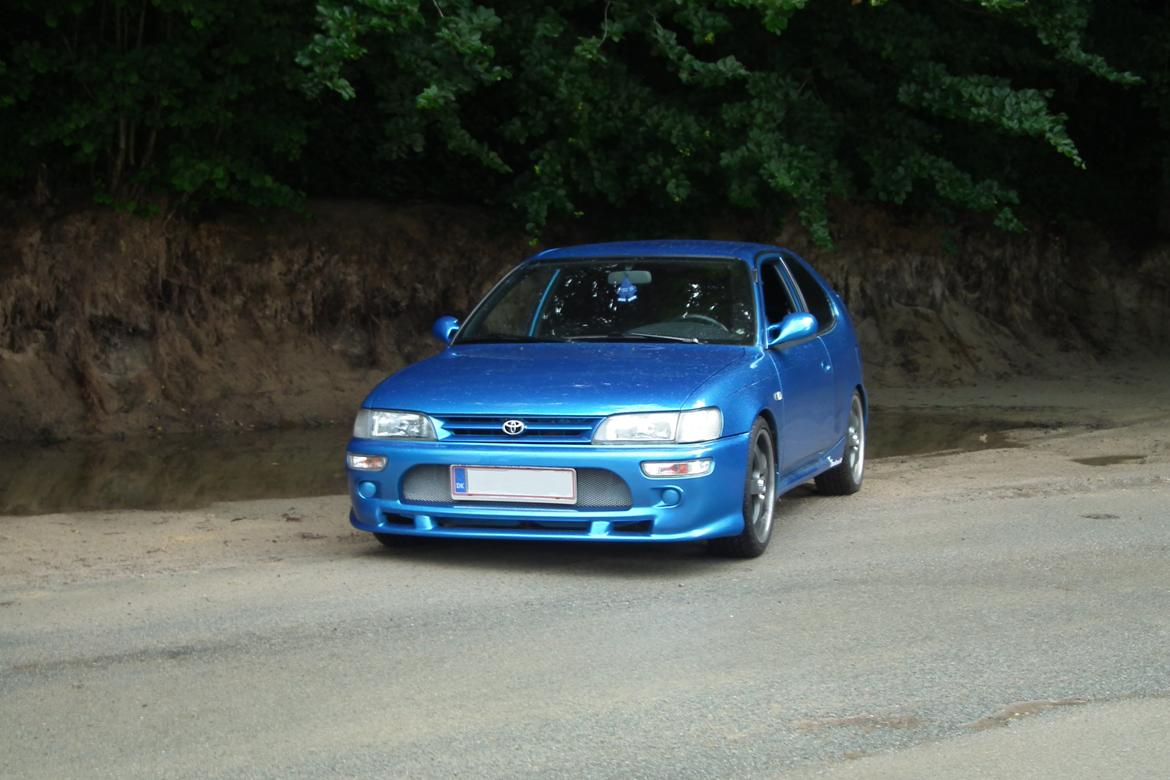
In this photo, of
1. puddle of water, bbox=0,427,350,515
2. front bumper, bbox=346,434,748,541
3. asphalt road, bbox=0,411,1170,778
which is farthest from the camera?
puddle of water, bbox=0,427,350,515

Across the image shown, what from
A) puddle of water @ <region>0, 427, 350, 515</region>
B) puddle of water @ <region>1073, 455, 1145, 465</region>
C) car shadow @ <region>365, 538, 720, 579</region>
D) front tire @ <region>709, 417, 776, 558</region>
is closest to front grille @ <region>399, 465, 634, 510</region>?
car shadow @ <region>365, 538, 720, 579</region>

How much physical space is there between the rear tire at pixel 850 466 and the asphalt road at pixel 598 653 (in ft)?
3.02

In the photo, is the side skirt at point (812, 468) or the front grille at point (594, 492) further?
the side skirt at point (812, 468)

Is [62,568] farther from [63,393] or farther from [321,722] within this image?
[63,393]

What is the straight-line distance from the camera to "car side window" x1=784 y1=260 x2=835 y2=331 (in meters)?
9.71

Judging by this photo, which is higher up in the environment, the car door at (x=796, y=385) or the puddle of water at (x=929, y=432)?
the car door at (x=796, y=385)

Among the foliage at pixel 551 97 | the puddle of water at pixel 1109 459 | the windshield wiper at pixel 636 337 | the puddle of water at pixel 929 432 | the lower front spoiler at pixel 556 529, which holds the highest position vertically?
the foliage at pixel 551 97

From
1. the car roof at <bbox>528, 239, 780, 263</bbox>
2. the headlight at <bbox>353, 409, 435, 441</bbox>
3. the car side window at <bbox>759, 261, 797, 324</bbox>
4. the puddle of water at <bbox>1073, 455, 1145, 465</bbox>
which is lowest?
the puddle of water at <bbox>1073, 455, 1145, 465</bbox>

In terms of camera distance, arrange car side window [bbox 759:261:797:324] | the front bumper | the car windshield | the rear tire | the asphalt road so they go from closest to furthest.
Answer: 1. the asphalt road
2. the front bumper
3. the car windshield
4. car side window [bbox 759:261:797:324]
5. the rear tire

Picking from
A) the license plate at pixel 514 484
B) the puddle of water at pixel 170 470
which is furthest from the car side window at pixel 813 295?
the puddle of water at pixel 170 470

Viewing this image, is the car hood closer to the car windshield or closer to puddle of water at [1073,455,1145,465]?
the car windshield

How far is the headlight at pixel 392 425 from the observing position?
7.54m

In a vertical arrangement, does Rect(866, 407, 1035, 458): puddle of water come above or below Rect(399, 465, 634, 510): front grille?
below

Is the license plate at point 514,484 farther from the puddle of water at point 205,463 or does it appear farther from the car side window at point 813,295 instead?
the puddle of water at point 205,463
